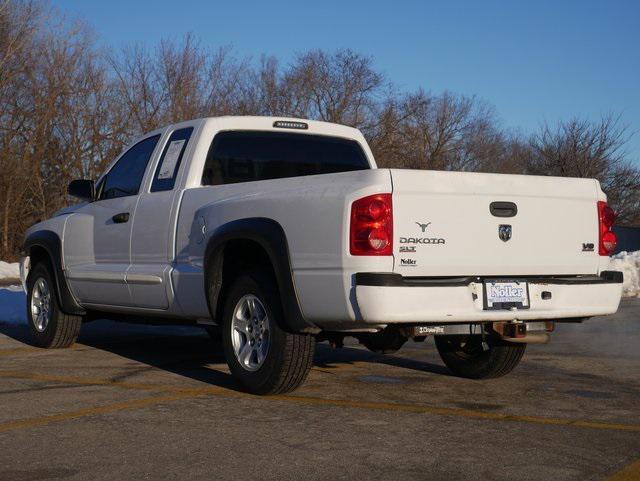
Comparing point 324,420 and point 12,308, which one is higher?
point 12,308

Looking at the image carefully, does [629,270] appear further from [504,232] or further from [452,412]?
[452,412]

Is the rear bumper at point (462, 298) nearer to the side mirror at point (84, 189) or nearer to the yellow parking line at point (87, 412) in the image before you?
the yellow parking line at point (87, 412)

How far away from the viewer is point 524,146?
7194cm

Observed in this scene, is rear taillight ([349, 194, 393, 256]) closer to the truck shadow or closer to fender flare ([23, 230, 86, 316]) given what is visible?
the truck shadow

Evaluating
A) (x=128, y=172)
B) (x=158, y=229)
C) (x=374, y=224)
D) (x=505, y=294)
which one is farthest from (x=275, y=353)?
(x=128, y=172)

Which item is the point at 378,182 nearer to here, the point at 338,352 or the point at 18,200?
the point at 338,352

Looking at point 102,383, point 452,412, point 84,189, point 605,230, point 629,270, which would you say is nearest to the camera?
point 452,412

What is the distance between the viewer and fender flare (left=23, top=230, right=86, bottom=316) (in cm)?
891

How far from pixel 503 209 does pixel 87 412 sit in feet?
9.48

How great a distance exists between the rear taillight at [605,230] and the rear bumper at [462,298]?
0.55ft

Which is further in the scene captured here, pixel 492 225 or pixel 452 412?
pixel 492 225

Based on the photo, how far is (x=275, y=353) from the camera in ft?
20.6

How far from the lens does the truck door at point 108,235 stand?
813 cm

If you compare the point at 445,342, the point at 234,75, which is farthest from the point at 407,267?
the point at 234,75
